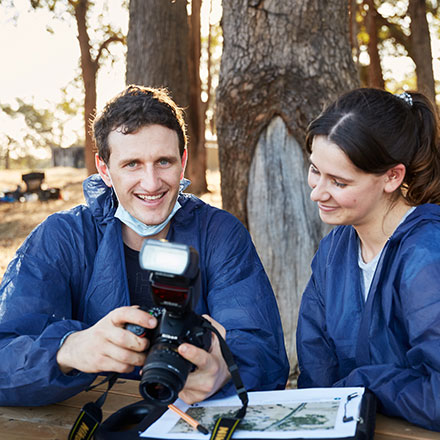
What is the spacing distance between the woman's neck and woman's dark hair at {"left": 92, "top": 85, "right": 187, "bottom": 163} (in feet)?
2.77

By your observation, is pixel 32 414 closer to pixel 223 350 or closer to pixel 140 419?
pixel 140 419

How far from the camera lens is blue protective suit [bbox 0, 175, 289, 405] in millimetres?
1943

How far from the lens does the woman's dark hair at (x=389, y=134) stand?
6.70 ft

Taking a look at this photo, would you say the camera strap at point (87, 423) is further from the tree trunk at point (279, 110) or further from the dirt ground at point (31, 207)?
the dirt ground at point (31, 207)

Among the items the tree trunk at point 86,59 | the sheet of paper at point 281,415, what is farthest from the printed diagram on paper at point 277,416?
the tree trunk at point 86,59

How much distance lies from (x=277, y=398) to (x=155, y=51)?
14.7 feet

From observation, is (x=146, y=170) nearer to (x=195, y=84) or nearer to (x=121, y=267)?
(x=121, y=267)

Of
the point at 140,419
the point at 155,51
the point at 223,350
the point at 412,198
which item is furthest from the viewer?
the point at 155,51

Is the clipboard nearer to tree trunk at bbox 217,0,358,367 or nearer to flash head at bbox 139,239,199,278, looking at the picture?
flash head at bbox 139,239,199,278

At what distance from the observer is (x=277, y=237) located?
144 inches

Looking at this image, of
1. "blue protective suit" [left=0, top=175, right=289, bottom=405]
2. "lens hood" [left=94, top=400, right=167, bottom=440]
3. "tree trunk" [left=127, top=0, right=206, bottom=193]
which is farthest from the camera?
"tree trunk" [left=127, top=0, right=206, bottom=193]

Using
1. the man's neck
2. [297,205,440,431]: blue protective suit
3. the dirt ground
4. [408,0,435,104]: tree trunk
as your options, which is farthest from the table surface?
[408,0,435,104]: tree trunk

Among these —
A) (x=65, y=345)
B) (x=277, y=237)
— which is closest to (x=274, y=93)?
(x=277, y=237)

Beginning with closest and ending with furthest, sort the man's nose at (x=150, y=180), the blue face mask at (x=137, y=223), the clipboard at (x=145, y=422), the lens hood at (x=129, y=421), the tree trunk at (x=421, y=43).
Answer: the clipboard at (x=145, y=422), the lens hood at (x=129, y=421), the man's nose at (x=150, y=180), the blue face mask at (x=137, y=223), the tree trunk at (x=421, y=43)
